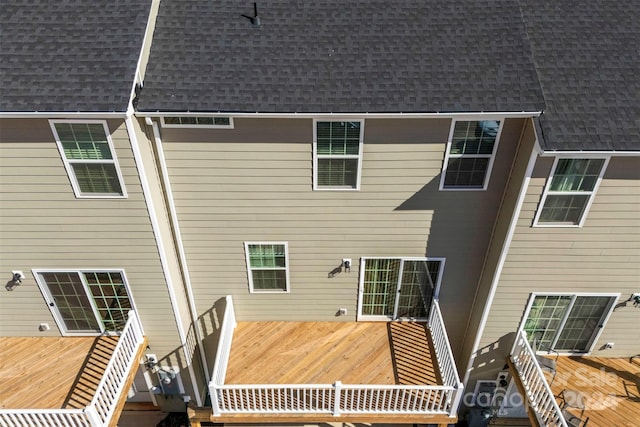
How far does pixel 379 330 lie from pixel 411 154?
4752 millimetres

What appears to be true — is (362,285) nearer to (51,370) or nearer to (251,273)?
(251,273)

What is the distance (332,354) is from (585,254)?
5.93 meters

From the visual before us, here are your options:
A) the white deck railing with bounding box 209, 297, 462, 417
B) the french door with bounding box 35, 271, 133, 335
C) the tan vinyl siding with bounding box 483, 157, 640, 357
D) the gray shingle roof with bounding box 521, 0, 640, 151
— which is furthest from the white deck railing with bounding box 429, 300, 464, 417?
the french door with bounding box 35, 271, 133, 335

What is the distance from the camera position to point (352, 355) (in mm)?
10898

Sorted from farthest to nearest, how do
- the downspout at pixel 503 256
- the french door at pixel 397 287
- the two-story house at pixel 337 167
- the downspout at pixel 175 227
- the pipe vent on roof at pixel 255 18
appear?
the french door at pixel 397 287 → the pipe vent on roof at pixel 255 18 → the downspout at pixel 175 227 → the two-story house at pixel 337 167 → the downspout at pixel 503 256

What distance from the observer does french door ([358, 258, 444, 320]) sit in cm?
1064

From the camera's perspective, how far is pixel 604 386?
10648 millimetres

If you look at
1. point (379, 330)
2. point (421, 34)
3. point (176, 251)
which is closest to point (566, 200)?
point (421, 34)

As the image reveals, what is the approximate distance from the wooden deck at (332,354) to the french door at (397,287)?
13.9 inches

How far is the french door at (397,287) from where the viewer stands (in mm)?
10641

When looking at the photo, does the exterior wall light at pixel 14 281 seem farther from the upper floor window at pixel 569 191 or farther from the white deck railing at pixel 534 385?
the white deck railing at pixel 534 385

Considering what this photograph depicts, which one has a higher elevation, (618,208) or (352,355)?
(618,208)

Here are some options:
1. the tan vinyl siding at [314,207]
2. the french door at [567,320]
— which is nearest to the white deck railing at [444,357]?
the tan vinyl siding at [314,207]

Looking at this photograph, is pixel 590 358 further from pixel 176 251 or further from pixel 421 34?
pixel 176 251
